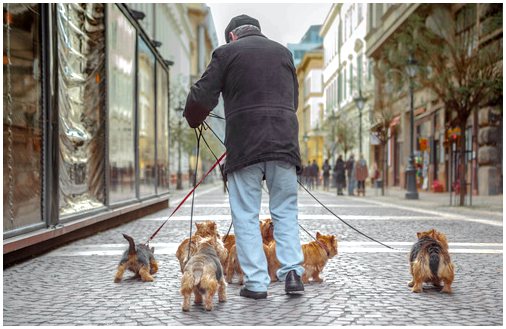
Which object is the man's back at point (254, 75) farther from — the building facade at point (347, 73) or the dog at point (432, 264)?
the building facade at point (347, 73)

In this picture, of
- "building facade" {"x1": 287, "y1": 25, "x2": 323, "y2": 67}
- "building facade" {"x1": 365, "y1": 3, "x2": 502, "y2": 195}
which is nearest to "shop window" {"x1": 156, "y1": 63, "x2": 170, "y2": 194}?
"building facade" {"x1": 365, "y1": 3, "x2": 502, "y2": 195}

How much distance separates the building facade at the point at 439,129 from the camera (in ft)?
76.4

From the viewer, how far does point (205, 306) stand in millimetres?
4809

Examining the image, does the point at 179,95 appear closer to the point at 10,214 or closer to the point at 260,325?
the point at 10,214

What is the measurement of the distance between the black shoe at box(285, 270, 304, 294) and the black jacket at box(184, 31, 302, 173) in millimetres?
764

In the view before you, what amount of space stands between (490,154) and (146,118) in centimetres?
1226

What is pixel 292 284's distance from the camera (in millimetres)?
5324

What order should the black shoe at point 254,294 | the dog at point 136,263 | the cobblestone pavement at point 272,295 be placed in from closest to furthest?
1. the cobblestone pavement at point 272,295
2. the black shoe at point 254,294
3. the dog at point 136,263

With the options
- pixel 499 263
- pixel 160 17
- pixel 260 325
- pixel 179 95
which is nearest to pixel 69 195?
pixel 499 263

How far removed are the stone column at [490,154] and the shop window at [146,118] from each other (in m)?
11.4

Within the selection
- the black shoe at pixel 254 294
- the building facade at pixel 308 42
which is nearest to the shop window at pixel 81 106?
the black shoe at pixel 254 294

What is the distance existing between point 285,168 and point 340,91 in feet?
188

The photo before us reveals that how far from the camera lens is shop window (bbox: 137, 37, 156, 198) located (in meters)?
14.9

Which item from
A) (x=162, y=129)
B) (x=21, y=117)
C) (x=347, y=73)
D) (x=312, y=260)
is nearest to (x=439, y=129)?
(x=162, y=129)
